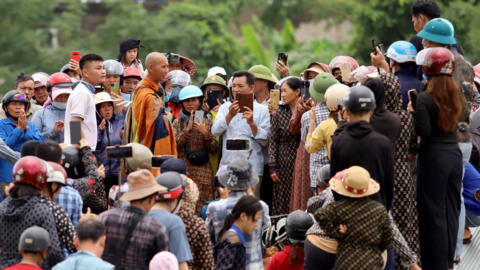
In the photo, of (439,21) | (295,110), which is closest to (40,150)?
(295,110)

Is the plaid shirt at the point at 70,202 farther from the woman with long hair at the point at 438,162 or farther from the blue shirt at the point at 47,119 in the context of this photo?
the woman with long hair at the point at 438,162

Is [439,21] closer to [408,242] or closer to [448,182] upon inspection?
[448,182]

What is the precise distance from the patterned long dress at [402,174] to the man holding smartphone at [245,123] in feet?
7.57

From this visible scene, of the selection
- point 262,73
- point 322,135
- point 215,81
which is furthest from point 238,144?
point 215,81

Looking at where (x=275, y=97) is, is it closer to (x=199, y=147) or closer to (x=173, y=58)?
(x=199, y=147)

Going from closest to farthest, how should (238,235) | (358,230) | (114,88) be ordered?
(358,230)
(238,235)
(114,88)

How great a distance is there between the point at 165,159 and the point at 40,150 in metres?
1.21

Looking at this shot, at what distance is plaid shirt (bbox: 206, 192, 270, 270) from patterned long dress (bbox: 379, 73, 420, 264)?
4.10ft

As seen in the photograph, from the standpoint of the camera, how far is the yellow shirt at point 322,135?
→ 838 centimetres

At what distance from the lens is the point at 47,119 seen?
9539 mm

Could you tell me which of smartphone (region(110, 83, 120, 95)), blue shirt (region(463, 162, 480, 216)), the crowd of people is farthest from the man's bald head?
blue shirt (region(463, 162, 480, 216))

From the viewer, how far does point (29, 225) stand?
21.0 feet


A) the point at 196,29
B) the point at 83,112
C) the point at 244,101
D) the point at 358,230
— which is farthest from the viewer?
the point at 196,29

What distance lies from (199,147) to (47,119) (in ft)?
5.83
